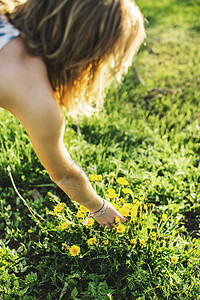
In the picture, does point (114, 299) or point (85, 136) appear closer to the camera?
point (114, 299)

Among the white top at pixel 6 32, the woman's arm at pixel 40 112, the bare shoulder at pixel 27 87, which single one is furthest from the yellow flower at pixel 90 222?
the white top at pixel 6 32

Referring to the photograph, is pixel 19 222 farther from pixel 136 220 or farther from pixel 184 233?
pixel 184 233

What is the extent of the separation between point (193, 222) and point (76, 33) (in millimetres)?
1620

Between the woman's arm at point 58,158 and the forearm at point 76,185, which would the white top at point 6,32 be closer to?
the woman's arm at point 58,158

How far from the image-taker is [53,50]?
1136 mm

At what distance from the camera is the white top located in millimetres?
1131

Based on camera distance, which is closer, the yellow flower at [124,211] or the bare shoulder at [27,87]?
the bare shoulder at [27,87]

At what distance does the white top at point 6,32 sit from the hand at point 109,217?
991mm

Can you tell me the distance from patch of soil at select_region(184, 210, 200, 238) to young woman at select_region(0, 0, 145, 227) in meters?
1.31

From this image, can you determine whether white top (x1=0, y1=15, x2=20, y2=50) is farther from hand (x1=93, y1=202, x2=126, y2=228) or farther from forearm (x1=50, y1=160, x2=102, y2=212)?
hand (x1=93, y1=202, x2=126, y2=228)

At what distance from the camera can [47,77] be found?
1159mm

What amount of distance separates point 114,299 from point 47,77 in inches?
48.9

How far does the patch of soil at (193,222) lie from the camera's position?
81.7 inches

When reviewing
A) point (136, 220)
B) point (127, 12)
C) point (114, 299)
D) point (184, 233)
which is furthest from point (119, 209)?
point (127, 12)
